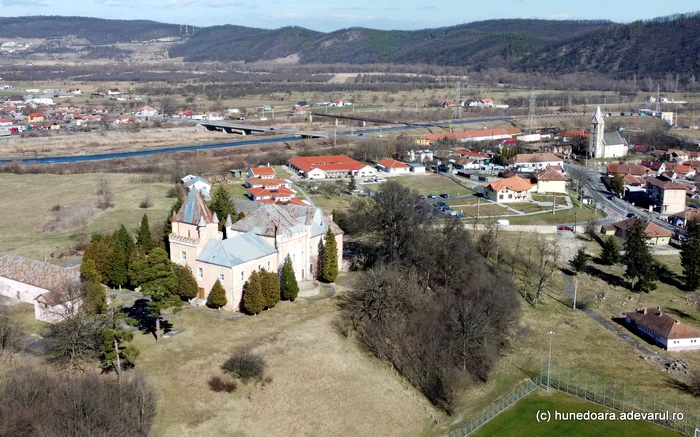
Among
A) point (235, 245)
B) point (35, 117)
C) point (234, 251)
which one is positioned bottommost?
point (234, 251)

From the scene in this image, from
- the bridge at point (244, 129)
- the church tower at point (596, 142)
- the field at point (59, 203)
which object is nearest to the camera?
the field at point (59, 203)

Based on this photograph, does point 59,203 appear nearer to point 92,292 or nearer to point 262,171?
point 262,171

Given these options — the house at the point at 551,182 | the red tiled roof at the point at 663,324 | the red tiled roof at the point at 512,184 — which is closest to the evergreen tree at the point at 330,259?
the red tiled roof at the point at 663,324

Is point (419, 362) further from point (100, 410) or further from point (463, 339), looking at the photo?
point (100, 410)

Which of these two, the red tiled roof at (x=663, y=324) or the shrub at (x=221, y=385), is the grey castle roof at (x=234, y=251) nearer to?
the shrub at (x=221, y=385)

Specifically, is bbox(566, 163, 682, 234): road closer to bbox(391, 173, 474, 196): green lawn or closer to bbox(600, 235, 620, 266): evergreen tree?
bbox(600, 235, 620, 266): evergreen tree

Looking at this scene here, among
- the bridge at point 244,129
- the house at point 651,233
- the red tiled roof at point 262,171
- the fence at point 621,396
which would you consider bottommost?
the fence at point 621,396

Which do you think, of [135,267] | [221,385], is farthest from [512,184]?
[221,385]
